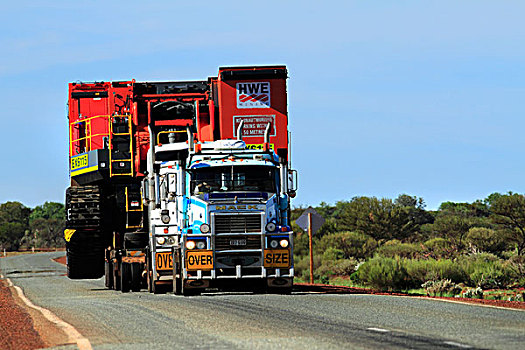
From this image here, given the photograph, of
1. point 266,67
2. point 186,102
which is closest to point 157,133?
point 186,102

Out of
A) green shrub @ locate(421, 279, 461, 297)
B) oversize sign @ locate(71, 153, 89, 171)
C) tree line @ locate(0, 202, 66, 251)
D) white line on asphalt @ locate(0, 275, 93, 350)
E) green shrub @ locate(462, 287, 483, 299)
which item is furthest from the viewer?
tree line @ locate(0, 202, 66, 251)

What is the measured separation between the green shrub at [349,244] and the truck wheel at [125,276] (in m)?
25.5

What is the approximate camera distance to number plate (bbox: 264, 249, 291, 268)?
21.3 meters

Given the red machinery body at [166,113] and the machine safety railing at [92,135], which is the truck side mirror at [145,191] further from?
the machine safety railing at [92,135]

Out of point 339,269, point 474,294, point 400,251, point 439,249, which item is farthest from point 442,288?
point 439,249

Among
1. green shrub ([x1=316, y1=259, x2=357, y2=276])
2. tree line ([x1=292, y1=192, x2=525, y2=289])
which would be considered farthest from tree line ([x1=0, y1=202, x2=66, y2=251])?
green shrub ([x1=316, y1=259, x2=357, y2=276])

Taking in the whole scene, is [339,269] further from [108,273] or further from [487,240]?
[487,240]

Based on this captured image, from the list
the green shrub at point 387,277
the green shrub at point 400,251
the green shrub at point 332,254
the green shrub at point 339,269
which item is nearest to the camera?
the green shrub at point 387,277

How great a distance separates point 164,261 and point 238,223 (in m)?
2.70

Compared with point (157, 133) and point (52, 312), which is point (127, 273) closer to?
point (157, 133)

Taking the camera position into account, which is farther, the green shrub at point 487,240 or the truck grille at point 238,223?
the green shrub at point 487,240

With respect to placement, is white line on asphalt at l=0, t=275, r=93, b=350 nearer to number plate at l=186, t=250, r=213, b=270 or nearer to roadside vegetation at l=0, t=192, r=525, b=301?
number plate at l=186, t=250, r=213, b=270

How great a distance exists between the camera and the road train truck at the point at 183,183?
2139 centimetres

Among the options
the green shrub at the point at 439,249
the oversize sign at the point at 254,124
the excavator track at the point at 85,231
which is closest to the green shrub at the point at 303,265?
the green shrub at the point at 439,249
